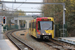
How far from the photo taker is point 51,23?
19.6 meters

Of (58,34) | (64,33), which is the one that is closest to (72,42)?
(64,33)

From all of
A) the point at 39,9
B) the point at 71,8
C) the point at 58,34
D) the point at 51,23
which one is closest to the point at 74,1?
the point at 71,8

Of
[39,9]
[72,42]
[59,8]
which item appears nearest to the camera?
[72,42]

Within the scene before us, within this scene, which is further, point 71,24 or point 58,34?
point 71,24

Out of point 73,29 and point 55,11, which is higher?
point 55,11

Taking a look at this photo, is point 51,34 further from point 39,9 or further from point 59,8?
point 39,9

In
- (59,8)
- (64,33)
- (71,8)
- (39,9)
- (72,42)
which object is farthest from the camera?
(39,9)

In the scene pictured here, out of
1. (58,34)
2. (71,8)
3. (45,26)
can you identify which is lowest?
(58,34)

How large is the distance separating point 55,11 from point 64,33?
440 inches

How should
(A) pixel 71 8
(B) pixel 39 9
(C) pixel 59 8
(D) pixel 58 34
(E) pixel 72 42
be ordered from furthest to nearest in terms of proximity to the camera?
(B) pixel 39 9 → (C) pixel 59 8 → (A) pixel 71 8 → (D) pixel 58 34 → (E) pixel 72 42

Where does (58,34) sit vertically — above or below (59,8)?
below

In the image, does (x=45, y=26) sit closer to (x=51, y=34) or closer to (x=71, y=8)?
(x=51, y=34)

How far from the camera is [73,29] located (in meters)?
26.5

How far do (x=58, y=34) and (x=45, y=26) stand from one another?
5327 mm
